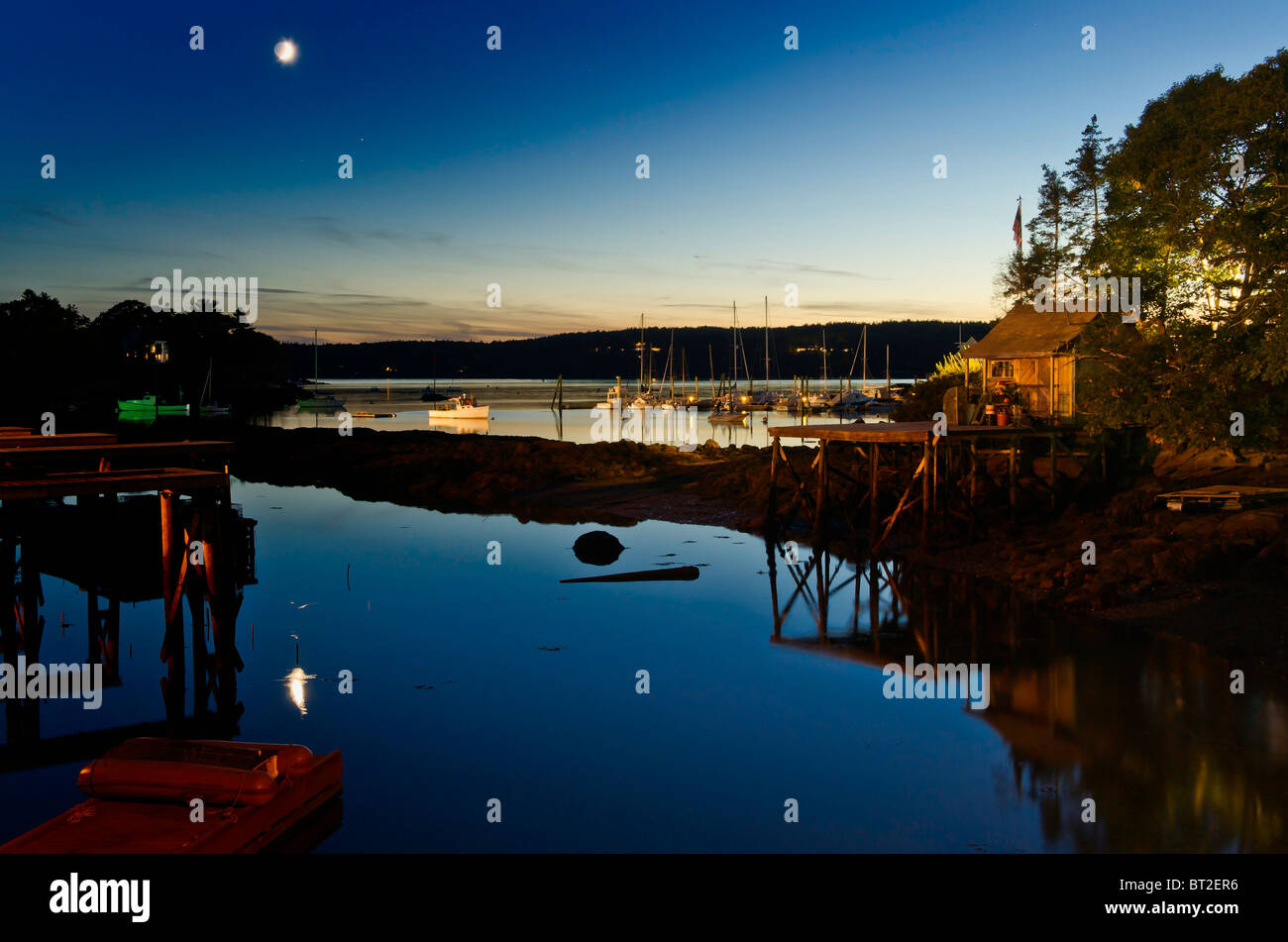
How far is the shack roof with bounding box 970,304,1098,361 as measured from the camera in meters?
30.8

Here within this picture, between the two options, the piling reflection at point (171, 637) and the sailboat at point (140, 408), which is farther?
the sailboat at point (140, 408)

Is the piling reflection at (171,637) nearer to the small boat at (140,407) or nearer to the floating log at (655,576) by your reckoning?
the floating log at (655,576)

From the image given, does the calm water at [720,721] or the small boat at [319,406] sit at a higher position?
the small boat at [319,406]

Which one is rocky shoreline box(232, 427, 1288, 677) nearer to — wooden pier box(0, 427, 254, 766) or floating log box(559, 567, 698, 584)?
floating log box(559, 567, 698, 584)

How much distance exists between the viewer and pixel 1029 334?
32469mm

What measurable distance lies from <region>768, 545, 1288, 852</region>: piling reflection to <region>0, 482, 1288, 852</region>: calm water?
0.14 feet

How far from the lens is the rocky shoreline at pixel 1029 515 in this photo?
17922 millimetres

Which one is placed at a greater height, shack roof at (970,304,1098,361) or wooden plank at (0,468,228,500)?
shack roof at (970,304,1098,361)
